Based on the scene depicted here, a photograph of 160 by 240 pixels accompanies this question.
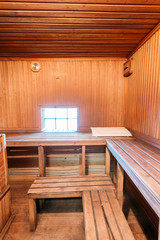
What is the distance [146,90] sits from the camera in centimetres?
244

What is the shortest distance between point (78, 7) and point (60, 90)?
1846 mm

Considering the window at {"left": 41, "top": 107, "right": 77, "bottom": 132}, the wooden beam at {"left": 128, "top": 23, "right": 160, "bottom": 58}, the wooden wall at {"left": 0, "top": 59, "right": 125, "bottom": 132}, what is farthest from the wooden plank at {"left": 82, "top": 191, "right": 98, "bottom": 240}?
the wooden beam at {"left": 128, "top": 23, "right": 160, "bottom": 58}

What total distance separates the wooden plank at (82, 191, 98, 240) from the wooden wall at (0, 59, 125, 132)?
76.7 inches

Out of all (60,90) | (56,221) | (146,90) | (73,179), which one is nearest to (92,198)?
(73,179)

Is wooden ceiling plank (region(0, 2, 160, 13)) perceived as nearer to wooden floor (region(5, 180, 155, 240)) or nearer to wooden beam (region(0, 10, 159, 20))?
wooden beam (region(0, 10, 159, 20))

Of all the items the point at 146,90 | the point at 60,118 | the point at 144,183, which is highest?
the point at 146,90

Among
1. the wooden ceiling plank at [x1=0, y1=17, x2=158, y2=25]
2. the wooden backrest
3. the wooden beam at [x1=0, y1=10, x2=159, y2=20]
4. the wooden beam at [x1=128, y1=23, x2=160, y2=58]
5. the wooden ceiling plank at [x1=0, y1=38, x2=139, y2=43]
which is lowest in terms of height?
the wooden backrest

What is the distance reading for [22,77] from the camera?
3320mm

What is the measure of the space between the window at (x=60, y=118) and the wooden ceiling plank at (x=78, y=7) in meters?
2.29

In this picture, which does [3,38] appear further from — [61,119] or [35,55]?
[61,119]

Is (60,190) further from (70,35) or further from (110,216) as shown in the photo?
(70,35)

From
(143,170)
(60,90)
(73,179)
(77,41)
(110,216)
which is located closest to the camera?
(143,170)

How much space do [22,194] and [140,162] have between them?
8.76ft

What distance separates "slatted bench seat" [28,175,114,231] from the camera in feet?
6.20
